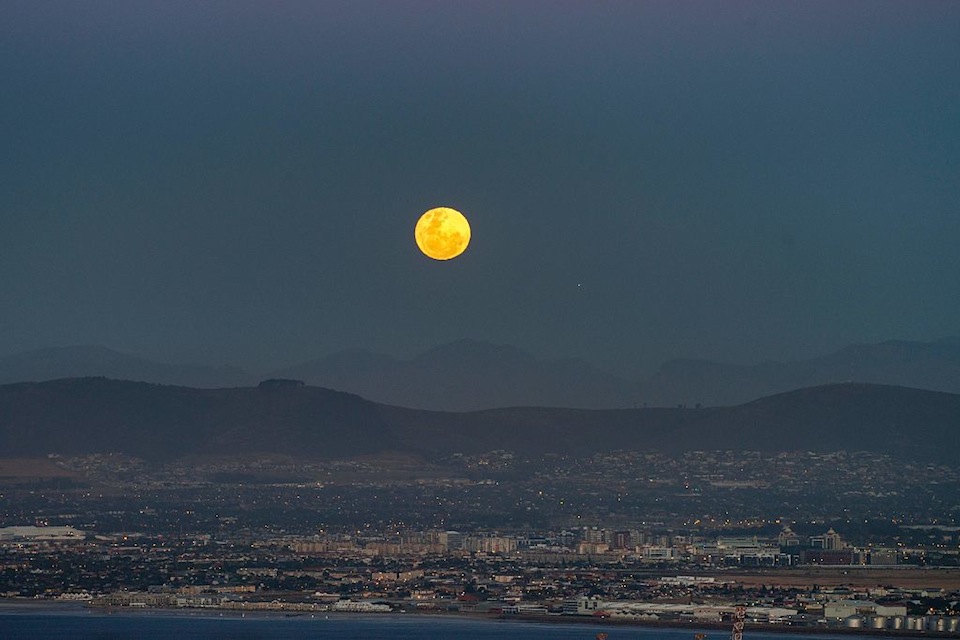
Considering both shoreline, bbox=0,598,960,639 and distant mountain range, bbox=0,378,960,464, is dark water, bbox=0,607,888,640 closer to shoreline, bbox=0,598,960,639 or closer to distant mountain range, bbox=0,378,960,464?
shoreline, bbox=0,598,960,639

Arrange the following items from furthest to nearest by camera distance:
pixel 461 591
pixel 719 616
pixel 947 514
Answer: pixel 947 514 → pixel 461 591 → pixel 719 616

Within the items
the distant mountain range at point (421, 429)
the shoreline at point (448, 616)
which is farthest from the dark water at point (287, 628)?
the distant mountain range at point (421, 429)

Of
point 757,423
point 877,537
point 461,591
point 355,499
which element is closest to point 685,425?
point 757,423

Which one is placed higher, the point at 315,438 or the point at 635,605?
the point at 315,438

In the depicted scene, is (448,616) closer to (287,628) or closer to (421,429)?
(287,628)

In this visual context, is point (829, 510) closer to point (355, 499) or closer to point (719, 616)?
point (355, 499)

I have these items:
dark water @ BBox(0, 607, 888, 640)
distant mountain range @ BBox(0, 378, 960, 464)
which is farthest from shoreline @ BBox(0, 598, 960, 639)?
distant mountain range @ BBox(0, 378, 960, 464)
